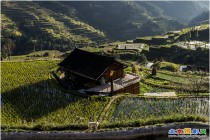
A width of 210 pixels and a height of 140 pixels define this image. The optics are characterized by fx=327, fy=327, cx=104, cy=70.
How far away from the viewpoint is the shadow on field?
88.3 ft

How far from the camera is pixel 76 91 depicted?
32438mm

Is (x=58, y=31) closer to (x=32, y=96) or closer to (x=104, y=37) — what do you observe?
(x=104, y=37)

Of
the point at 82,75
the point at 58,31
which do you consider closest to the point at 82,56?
the point at 82,75

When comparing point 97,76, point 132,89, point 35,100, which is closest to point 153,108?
point 132,89

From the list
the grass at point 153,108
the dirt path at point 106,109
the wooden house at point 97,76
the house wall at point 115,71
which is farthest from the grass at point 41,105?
the house wall at point 115,71

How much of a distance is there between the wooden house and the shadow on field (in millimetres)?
2662

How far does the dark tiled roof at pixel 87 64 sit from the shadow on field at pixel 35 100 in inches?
148

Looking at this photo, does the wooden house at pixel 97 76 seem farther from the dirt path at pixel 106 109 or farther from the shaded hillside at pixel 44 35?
the shaded hillside at pixel 44 35

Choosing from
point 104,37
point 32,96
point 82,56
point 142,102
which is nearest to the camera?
point 142,102

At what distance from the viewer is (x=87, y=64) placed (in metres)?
36.0

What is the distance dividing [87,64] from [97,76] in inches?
125

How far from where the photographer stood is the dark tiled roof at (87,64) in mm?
34156

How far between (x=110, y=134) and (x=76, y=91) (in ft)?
43.4

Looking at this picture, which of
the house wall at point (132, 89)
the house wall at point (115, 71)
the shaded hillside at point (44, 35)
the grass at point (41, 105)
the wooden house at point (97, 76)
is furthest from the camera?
the shaded hillside at point (44, 35)
